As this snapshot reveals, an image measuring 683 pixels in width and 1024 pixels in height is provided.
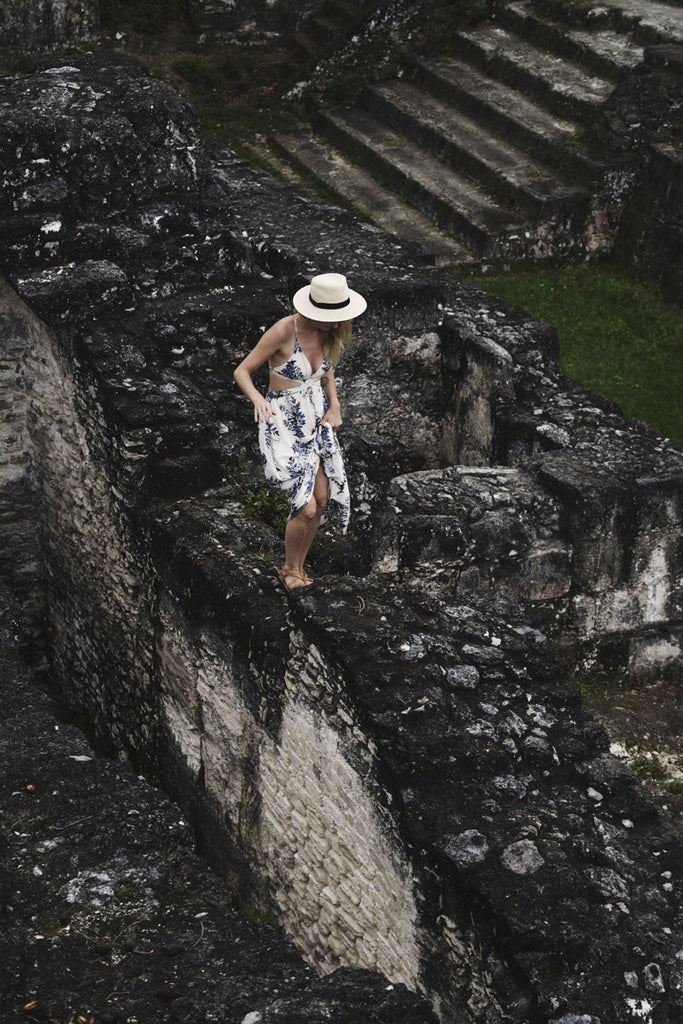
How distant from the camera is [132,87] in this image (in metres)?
6.77

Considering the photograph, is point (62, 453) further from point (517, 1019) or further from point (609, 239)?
point (609, 239)

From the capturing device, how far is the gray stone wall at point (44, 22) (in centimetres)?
1415

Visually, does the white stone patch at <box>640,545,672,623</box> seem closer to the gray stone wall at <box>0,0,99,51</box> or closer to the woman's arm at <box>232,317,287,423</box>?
the woman's arm at <box>232,317,287,423</box>

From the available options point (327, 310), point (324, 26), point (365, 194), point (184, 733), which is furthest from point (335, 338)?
point (324, 26)

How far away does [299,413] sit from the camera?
204 inches

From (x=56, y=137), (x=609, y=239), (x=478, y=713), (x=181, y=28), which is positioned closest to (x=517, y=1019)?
(x=478, y=713)

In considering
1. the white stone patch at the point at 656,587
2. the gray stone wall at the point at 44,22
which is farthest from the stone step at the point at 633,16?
the white stone patch at the point at 656,587

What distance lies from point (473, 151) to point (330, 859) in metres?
9.04

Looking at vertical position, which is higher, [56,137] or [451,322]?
[56,137]

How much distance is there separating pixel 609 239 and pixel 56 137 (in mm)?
6542

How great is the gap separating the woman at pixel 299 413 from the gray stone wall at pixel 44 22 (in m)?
10.8

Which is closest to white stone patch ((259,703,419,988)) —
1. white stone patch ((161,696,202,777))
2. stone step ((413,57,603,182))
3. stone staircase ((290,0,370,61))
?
white stone patch ((161,696,202,777))

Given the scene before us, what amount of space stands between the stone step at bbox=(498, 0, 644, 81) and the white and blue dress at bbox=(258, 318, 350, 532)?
8.43 metres

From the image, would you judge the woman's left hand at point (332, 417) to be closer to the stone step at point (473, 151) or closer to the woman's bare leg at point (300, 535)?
the woman's bare leg at point (300, 535)
